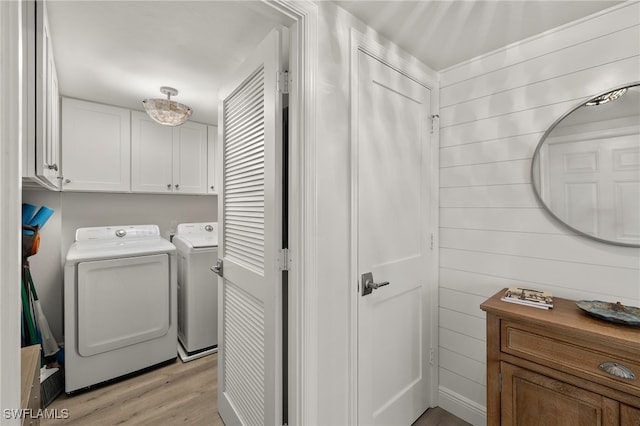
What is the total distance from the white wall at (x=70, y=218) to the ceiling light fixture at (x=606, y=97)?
3519 mm

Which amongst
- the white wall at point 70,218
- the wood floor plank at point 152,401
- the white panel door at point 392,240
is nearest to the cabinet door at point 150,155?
the white wall at point 70,218

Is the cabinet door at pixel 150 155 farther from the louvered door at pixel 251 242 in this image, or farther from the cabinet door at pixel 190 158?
the louvered door at pixel 251 242

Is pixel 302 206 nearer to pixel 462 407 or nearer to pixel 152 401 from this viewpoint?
pixel 462 407

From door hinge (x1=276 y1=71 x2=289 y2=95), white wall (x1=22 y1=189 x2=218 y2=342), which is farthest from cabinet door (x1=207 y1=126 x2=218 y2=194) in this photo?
door hinge (x1=276 y1=71 x2=289 y2=95)

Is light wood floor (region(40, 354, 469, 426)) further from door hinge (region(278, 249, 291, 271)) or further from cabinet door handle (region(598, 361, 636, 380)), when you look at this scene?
door hinge (region(278, 249, 291, 271))

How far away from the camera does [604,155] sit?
1.40 m

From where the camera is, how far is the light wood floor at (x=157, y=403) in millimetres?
1892

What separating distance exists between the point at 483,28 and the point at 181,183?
9.42 ft

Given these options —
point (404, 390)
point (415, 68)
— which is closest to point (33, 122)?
point (415, 68)

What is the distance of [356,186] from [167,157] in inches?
94.8

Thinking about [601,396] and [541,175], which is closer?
[601,396]

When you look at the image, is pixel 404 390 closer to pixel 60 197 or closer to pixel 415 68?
pixel 415 68

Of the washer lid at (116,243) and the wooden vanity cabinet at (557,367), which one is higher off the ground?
the washer lid at (116,243)

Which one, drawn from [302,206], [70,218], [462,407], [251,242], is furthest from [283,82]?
[70,218]
